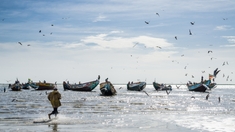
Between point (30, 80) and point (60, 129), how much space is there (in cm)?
10694

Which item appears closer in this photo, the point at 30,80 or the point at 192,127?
the point at 192,127

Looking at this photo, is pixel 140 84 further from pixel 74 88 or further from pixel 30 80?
pixel 30 80

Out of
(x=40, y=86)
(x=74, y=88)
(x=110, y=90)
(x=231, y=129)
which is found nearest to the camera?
(x=231, y=129)

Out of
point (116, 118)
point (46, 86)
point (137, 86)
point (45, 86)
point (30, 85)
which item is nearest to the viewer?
point (116, 118)

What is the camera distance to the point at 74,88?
92438 mm

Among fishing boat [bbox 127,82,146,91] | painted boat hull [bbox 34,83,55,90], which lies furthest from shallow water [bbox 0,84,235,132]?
fishing boat [bbox 127,82,146,91]

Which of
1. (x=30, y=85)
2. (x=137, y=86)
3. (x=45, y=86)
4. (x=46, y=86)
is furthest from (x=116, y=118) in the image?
(x=30, y=85)

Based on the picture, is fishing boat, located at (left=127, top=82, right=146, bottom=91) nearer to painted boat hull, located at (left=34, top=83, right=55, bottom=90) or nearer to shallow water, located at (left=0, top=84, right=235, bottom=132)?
painted boat hull, located at (left=34, top=83, right=55, bottom=90)

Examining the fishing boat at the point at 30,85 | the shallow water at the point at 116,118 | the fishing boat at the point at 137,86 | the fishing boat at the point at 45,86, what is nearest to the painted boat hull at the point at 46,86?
the fishing boat at the point at 45,86

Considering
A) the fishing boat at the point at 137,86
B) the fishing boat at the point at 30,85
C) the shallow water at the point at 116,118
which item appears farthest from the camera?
the fishing boat at the point at 137,86

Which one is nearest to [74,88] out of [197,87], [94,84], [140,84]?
[94,84]

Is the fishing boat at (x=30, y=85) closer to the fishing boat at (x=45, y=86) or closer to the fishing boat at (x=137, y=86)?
the fishing boat at (x=45, y=86)

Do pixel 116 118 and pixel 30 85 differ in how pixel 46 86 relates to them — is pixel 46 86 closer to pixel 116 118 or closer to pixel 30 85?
pixel 30 85

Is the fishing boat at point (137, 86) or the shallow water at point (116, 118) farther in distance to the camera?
the fishing boat at point (137, 86)
